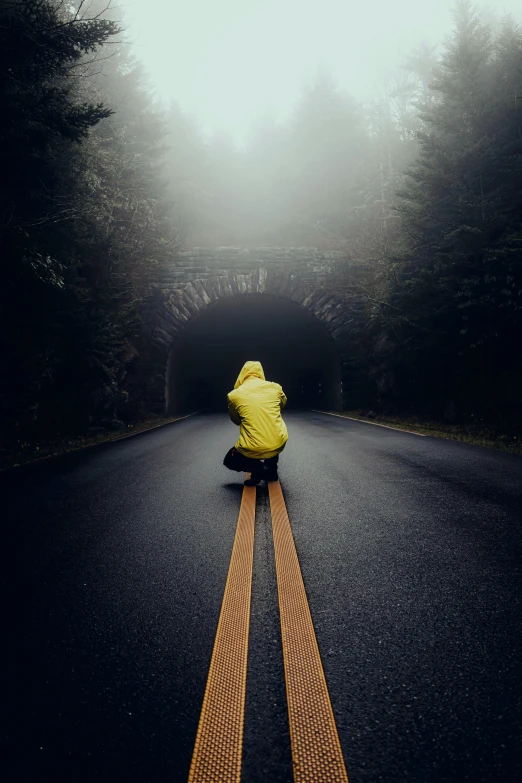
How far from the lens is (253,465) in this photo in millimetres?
5258

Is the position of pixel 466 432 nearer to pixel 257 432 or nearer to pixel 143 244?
pixel 257 432

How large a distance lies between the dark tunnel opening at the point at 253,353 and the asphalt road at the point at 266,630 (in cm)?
1634

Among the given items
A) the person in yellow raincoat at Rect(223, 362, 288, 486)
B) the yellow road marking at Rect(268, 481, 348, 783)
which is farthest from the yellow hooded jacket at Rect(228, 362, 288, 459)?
the yellow road marking at Rect(268, 481, 348, 783)

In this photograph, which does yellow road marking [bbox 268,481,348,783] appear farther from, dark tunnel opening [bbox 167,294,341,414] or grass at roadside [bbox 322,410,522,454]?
dark tunnel opening [bbox 167,294,341,414]

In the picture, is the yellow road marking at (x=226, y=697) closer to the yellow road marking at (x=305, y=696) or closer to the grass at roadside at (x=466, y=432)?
the yellow road marking at (x=305, y=696)

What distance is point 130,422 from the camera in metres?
15.0

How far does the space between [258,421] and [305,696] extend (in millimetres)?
3730

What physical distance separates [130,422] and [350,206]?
19.6m

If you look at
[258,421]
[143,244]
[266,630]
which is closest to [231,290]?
[143,244]

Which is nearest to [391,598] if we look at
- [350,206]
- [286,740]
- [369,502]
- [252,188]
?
[286,740]

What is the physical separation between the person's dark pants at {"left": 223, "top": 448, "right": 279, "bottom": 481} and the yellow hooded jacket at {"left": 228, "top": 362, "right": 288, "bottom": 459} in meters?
0.09

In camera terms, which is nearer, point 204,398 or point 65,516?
point 65,516

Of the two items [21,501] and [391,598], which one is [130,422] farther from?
[391,598]

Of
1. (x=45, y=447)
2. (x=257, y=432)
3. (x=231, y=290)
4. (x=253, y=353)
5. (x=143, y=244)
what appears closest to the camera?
(x=257, y=432)
